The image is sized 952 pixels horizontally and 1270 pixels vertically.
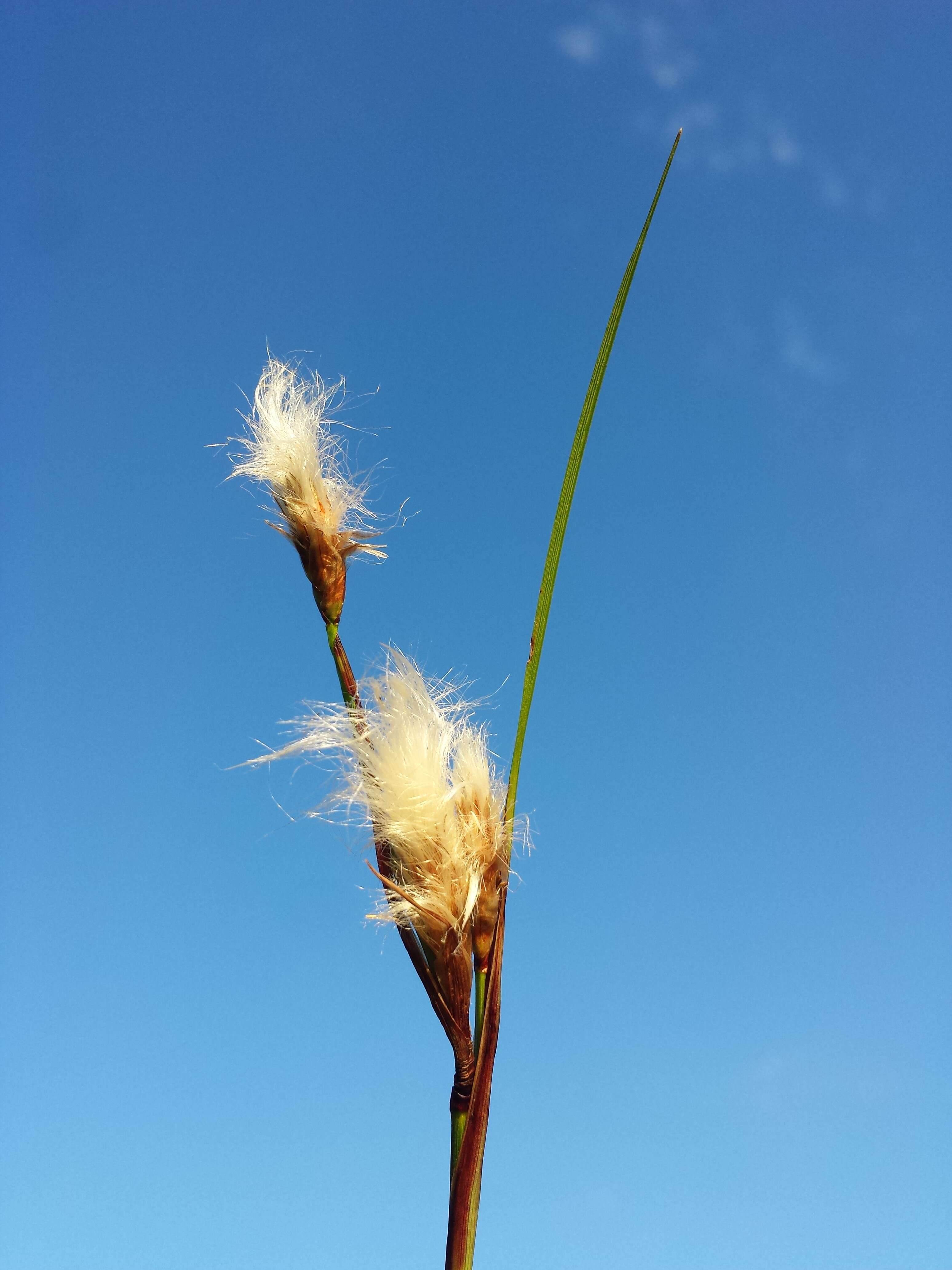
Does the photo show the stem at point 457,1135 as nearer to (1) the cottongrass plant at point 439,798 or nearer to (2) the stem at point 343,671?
(1) the cottongrass plant at point 439,798

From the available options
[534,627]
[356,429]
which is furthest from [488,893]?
[356,429]

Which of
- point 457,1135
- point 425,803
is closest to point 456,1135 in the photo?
point 457,1135

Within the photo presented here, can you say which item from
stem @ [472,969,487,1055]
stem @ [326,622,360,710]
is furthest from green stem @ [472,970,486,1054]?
stem @ [326,622,360,710]

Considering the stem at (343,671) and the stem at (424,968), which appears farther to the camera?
the stem at (343,671)

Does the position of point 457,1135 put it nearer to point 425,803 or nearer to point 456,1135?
point 456,1135

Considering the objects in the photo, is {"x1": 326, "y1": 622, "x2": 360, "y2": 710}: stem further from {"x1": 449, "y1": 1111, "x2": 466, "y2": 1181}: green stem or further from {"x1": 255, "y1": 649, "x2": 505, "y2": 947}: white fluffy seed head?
{"x1": 449, "y1": 1111, "x2": 466, "y2": 1181}: green stem

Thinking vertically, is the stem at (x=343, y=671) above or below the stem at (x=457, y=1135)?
above

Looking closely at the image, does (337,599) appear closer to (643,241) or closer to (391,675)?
(391,675)

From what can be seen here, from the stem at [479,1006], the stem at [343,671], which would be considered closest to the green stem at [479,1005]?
the stem at [479,1006]
